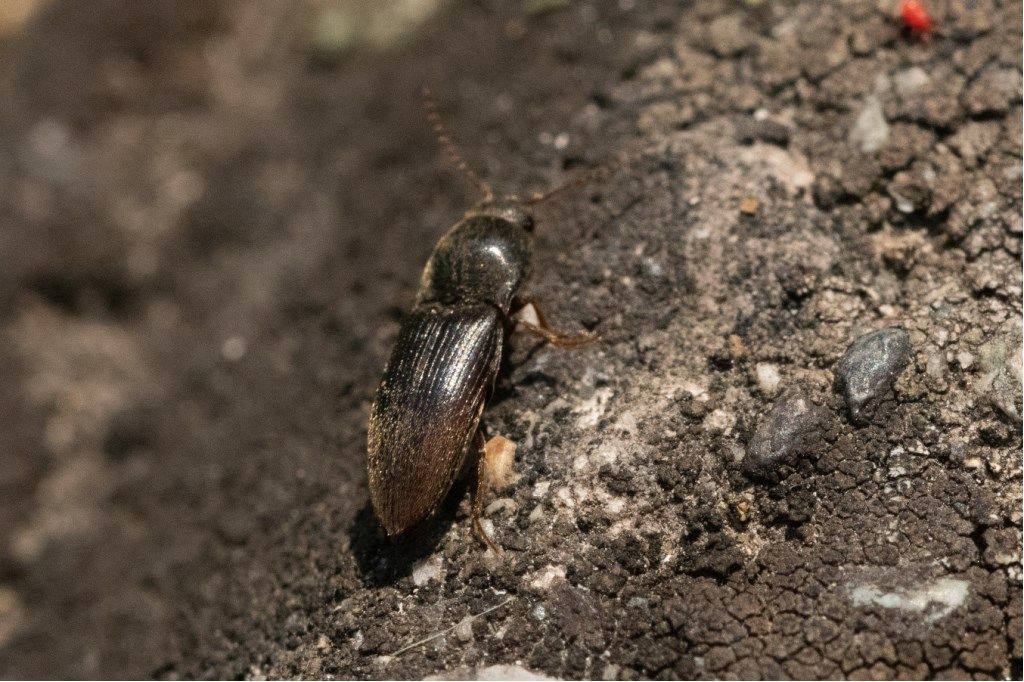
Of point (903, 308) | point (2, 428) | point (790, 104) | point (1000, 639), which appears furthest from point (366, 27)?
point (1000, 639)

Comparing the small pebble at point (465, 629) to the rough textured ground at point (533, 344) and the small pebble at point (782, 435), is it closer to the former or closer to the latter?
the rough textured ground at point (533, 344)

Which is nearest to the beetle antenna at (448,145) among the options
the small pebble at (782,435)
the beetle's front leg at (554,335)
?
the beetle's front leg at (554,335)

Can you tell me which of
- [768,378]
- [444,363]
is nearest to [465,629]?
[444,363]

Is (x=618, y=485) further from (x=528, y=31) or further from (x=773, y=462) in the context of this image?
(x=528, y=31)

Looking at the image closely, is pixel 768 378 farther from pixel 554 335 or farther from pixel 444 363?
pixel 444 363

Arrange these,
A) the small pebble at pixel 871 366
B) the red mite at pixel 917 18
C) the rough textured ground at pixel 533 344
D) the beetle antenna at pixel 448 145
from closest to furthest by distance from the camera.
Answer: the rough textured ground at pixel 533 344
the small pebble at pixel 871 366
the red mite at pixel 917 18
the beetle antenna at pixel 448 145

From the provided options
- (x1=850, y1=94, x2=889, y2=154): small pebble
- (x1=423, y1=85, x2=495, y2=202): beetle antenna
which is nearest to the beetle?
(x1=423, y1=85, x2=495, y2=202): beetle antenna
